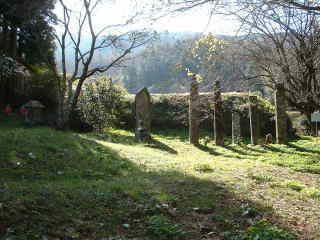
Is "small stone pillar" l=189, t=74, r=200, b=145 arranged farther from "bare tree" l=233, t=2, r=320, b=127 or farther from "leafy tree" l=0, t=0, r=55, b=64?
"leafy tree" l=0, t=0, r=55, b=64

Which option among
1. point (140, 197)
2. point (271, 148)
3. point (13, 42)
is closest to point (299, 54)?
point (271, 148)

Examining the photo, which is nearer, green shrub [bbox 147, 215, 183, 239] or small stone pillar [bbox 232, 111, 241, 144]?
green shrub [bbox 147, 215, 183, 239]

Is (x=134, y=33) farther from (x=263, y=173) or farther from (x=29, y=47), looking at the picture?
(x=29, y=47)

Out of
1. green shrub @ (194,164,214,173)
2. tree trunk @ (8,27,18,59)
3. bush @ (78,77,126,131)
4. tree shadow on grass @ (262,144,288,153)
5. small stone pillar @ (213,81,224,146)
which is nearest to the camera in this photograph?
green shrub @ (194,164,214,173)

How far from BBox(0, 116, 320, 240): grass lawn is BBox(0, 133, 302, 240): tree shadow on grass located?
0.5 inches

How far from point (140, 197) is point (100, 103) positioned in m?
14.0

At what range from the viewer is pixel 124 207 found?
581cm

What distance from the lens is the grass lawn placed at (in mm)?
5000

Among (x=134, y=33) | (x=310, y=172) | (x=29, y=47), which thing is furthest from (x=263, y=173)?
(x=29, y=47)

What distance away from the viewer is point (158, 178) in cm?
A: 792

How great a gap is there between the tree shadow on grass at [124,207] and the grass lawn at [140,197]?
0.04 feet

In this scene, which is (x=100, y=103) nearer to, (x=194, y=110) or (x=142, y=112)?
(x=142, y=112)

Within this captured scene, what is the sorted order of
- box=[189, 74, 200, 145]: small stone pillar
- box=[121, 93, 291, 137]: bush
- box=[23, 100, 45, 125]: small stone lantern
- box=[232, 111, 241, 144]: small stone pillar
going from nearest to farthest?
box=[189, 74, 200, 145]: small stone pillar
box=[232, 111, 241, 144]: small stone pillar
box=[23, 100, 45, 125]: small stone lantern
box=[121, 93, 291, 137]: bush

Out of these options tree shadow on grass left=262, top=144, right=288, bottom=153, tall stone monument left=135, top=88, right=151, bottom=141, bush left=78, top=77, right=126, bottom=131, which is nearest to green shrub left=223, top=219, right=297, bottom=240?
tree shadow on grass left=262, top=144, right=288, bottom=153
